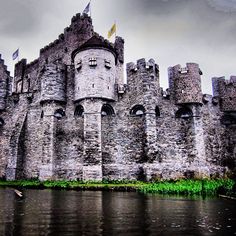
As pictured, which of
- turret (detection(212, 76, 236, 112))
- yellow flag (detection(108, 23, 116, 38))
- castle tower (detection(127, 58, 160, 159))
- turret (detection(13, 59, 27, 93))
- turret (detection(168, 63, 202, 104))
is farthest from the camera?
turret (detection(13, 59, 27, 93))

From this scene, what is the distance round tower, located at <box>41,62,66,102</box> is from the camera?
30359mm

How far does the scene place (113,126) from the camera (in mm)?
29328

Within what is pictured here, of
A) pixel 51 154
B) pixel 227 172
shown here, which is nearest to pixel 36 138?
pixel 51 154

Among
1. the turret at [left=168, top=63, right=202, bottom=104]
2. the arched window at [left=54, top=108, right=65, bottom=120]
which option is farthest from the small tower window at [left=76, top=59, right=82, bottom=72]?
the turret at [left=168, top=63, right=202, bottom=104]

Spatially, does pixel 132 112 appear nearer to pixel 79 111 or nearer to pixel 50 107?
pixel 79 111

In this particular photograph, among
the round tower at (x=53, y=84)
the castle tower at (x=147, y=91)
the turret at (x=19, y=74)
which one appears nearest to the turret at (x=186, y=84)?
the castle tower at (x=147, y=91)

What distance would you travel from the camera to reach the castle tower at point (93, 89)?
27.4 meters

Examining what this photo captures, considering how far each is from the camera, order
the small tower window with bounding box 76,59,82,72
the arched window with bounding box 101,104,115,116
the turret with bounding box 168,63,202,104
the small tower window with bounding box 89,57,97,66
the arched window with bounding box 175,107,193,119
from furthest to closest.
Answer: the small tower window with bounding box 76,59,82,72 < the arched window with bounding box 175,107,193,119 < the arched window with bounding box 101,104,115,116 < the turret with bounding box 168,63,202,104 < the small tower window with bounding box 89,57,97,66

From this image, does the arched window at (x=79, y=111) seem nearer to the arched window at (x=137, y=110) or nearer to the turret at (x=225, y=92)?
the arched window at (x=137, y=110)

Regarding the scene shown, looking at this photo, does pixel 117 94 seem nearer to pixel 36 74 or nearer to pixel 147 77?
pixel 147 77

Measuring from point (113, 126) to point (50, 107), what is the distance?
6363 millimetres

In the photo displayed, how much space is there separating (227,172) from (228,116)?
6.07 meters

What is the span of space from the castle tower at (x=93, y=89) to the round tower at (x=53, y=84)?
1.42 meters

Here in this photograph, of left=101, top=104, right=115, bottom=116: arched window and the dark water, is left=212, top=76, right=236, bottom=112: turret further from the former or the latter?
the dark water
